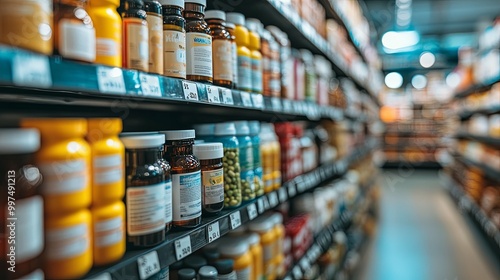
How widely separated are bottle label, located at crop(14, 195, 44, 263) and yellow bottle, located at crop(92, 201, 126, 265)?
136 mm

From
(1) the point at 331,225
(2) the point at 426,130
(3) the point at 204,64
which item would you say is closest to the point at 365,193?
(1) the point at 331,225

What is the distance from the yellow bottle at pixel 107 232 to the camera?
756 mm

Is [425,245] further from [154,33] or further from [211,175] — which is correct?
[154,33]

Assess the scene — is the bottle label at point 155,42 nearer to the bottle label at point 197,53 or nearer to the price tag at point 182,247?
the bottle label at point 197,53

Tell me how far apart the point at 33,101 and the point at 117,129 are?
1.72ft

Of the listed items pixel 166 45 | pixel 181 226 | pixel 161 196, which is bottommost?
pixel 181 226

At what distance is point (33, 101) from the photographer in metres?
1.16

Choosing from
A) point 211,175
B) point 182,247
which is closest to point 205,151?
point 211,175

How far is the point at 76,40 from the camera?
0.69 m

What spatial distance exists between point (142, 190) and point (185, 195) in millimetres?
207

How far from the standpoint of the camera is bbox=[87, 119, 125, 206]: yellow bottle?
2.46 ft

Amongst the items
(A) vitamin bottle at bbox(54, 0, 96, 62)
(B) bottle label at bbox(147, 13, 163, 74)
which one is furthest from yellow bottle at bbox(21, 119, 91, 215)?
(B) bottle label at bbox(147, 13, 163, 74)

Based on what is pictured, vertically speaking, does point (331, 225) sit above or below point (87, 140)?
below

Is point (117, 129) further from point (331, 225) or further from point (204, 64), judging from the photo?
point (331, 225)
